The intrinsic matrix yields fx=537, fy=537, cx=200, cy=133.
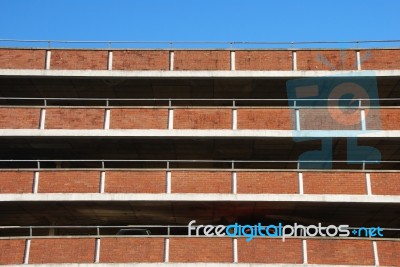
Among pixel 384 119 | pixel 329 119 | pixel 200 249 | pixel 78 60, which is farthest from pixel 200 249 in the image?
pixel 78 60

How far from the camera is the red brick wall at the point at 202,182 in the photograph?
19375mm

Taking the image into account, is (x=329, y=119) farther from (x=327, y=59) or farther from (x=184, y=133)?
(x=184, y=133)

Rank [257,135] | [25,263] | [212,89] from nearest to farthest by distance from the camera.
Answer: [25,263]
[257,135]
[212,89]

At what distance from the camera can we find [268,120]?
20.2 metres

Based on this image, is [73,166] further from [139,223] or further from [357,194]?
[357,194]

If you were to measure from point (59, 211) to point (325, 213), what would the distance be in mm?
10416

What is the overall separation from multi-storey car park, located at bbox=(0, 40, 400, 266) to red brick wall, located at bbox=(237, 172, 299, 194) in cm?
4

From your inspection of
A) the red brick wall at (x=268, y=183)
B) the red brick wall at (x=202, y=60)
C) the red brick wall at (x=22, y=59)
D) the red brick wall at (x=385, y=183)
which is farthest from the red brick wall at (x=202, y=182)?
the red brick wall at (x=22, y=59)

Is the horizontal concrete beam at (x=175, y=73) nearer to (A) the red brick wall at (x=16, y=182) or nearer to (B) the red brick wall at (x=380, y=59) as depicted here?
(B) the red brick wall at (x=380, y=59)

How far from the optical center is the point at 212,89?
22.0m

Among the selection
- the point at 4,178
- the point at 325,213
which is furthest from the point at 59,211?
the point at 325,213

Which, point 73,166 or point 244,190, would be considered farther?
point 73,166

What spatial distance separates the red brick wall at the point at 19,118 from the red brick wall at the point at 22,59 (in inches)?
74.9

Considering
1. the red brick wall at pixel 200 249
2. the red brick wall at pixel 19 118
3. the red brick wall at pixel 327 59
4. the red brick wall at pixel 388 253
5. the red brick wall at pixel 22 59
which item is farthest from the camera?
the red brick wall at pixel 22 59
